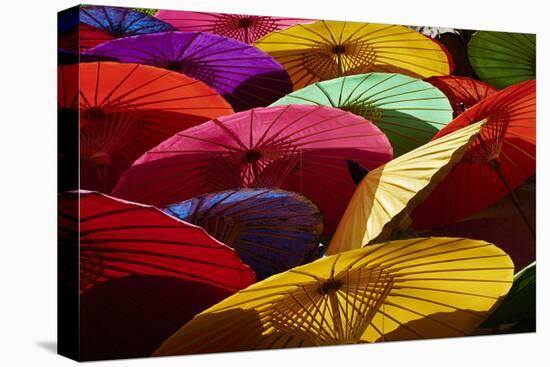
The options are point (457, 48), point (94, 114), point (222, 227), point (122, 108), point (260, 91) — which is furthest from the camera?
point (457, 48)

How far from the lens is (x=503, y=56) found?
679cm

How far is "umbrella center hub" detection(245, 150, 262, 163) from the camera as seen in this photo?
599cm

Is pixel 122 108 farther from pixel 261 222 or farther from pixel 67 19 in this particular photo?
pixel 261 222

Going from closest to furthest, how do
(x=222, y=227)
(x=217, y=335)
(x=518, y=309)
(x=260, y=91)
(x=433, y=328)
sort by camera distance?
(x=222, y=227)
(x=217, y=335)
(x=260, y=91)
(x=433, y=328)
(x=518, y=309)

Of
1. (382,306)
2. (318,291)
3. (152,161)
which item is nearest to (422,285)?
(382,306)

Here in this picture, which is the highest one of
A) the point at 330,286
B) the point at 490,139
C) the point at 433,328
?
the point at 490,139

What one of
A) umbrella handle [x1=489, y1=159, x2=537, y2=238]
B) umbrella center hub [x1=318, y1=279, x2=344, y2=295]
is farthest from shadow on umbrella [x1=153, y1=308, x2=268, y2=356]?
umbrella handle [x1=489, y1=159, x2=537, y2=238]

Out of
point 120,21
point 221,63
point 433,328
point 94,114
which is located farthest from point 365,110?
point 94,114

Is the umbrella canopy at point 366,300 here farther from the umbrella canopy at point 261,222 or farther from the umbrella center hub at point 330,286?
the umbrella canopy at point 261,222

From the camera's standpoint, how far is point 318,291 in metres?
6.02

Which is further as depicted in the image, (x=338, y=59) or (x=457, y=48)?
(x=457, y=48)

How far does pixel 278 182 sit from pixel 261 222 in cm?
24

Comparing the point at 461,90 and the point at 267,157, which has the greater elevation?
the point at 461,90

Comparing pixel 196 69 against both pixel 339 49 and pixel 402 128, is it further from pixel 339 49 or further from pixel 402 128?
pixel 402 128
